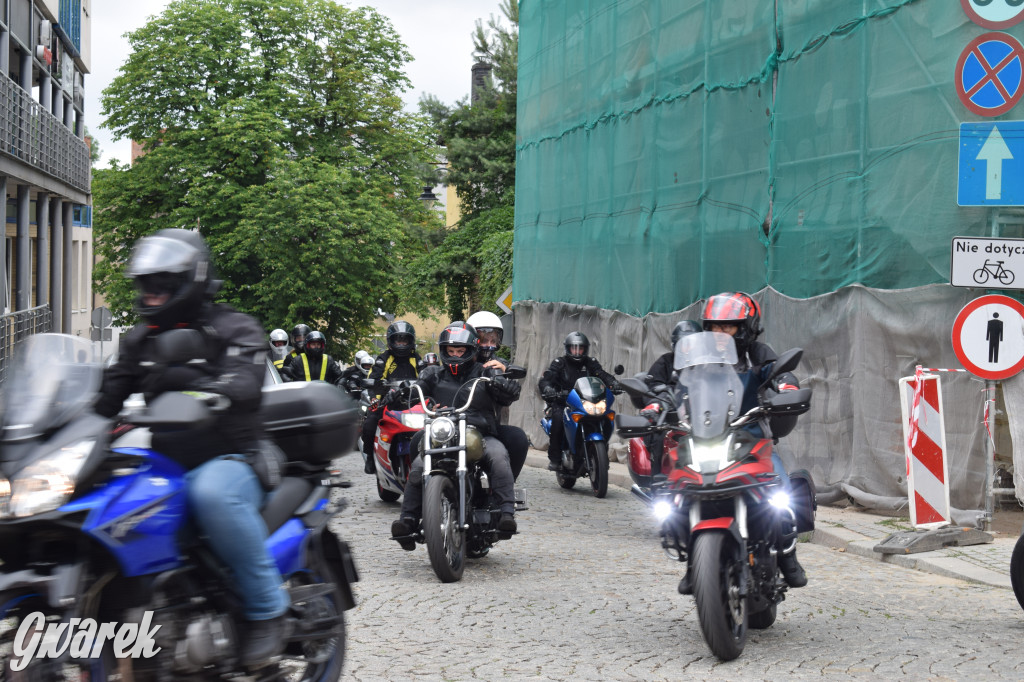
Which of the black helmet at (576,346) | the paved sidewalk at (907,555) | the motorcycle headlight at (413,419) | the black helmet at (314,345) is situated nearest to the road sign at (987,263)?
the paved sidewalk at (907,555)

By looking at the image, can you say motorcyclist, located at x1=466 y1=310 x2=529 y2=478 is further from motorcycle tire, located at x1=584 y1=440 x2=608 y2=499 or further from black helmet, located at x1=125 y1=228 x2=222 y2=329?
black helmet, located at x1=125 y1=228 x2=222 y2=329

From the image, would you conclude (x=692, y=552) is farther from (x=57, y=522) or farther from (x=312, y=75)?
(x=312, y=75)

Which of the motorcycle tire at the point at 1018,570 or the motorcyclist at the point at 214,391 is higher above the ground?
the motorcyclist at the point at 214,391

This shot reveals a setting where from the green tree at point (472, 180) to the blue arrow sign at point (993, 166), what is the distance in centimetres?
3443

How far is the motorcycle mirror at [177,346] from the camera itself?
4281 mm

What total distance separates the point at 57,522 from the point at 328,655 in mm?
1503

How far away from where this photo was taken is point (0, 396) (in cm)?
417

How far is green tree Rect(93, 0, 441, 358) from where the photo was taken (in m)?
39.8

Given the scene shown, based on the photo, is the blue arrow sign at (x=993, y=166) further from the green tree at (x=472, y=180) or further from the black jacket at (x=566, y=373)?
the green tree at (x=472, y=180)

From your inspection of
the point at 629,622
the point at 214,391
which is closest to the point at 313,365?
the point at 629,622

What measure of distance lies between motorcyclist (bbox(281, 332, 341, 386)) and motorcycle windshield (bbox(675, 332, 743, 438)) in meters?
12.1

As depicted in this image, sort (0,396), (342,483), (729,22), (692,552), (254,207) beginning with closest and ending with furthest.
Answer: (0,396)
(342,483)
(692,552)
(729,22)
(254,207)

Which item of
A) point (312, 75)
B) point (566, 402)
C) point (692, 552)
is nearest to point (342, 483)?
point (692, 552)

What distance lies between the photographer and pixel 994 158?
32.6 ft
